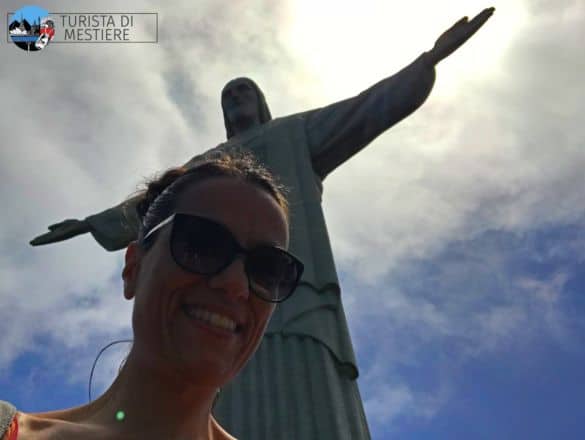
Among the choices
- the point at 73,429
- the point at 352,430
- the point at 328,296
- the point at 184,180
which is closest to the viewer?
the point at 73,429

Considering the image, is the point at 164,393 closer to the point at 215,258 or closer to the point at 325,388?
the point at 215,258

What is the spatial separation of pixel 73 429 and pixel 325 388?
3170 millimetres

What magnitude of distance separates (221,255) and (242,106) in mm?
5737

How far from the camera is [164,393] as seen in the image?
115 cm

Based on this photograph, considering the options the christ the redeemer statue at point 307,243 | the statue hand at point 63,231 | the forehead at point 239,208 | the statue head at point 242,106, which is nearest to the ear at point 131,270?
the forehead at point 239,208

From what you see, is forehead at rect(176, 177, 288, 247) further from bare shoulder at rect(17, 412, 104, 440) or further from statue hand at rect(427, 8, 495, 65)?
statue hand at rect(427, 8, 495, 65)

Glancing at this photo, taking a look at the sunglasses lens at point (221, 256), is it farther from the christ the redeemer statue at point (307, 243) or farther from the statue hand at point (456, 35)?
the statue hand at point (456, 35)

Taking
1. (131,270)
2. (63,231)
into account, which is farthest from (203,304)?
(63,231)

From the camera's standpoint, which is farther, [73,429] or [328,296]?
[328,296]

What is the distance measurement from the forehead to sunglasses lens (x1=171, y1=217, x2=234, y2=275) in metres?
0.03

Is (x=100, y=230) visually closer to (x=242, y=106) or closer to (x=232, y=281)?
(x=242, y=106)

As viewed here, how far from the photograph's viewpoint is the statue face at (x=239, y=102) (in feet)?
22.0

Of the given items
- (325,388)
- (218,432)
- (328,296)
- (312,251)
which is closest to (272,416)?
(325,388)

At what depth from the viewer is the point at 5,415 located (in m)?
1.04
